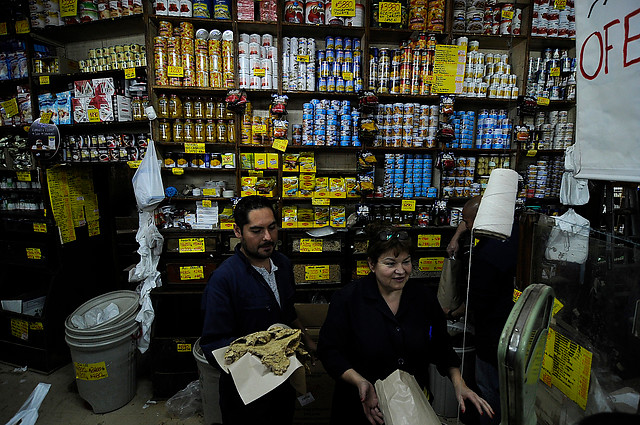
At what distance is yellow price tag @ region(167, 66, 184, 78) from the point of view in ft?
9.98

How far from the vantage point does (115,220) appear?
11.6 feet

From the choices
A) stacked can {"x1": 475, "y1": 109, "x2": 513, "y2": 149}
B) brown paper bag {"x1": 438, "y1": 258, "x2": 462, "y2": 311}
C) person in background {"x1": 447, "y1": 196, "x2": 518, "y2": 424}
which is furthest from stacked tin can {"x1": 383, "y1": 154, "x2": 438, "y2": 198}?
person in background {"x1": 447, "y1": 196, "x2": 518, "y2": 424}

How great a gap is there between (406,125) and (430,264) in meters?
1.43

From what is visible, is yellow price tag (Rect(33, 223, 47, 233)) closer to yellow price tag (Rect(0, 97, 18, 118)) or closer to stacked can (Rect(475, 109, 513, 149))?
yellow price tag (Rect(0, 97, 18, 118))

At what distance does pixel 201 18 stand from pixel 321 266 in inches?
101

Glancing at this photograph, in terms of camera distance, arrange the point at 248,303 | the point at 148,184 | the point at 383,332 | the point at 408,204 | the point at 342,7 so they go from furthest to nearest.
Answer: the point at 408,204 → the point at 342,7 → the point at 148,184 → the point at 248,303 → the point at 383,332

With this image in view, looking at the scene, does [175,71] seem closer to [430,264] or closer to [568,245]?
[430,264]

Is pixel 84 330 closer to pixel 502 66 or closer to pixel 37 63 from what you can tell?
pixel 37 63

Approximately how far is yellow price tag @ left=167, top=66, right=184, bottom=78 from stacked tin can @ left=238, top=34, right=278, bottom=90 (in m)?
0.53

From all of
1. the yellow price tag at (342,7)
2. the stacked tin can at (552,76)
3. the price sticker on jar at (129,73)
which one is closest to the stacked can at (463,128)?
the stacked tin can at (552,76)

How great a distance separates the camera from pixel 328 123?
10.7 ft

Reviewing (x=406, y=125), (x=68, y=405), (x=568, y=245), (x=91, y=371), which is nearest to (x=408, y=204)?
(x=406, y=125)

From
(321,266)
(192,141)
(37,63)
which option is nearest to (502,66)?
(321,266)

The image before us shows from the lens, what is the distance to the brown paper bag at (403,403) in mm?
1004
